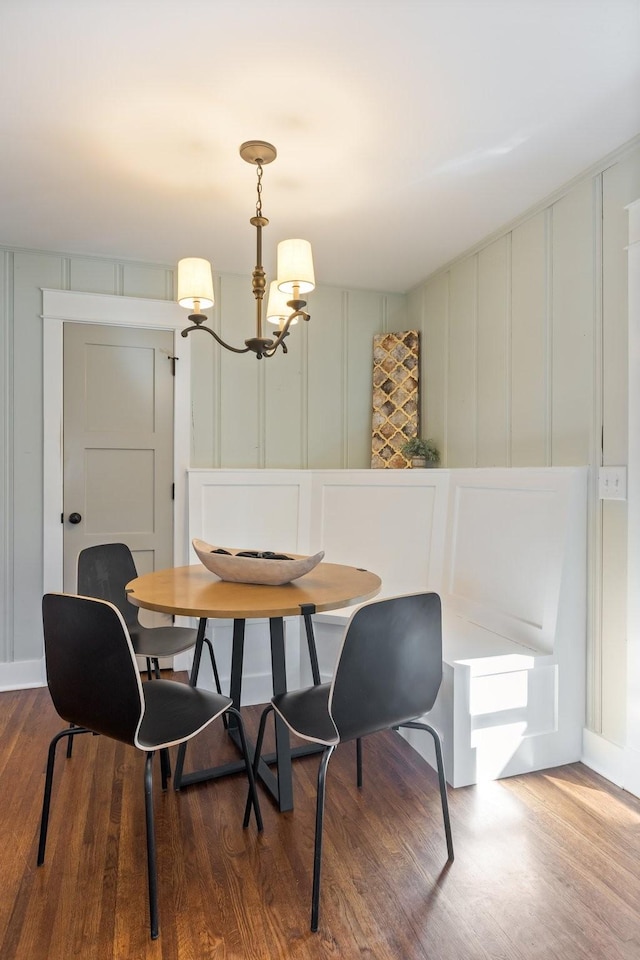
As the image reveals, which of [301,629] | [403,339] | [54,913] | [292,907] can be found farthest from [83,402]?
[292,907]

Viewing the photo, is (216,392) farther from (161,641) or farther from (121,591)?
(161,641)

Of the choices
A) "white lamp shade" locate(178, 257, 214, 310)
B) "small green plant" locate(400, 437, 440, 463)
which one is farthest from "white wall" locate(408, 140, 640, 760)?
"white lamp shade" locate(178, 257, 214, 310)

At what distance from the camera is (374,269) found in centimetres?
354

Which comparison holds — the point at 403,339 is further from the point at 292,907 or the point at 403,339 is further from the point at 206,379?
the point at 292,907

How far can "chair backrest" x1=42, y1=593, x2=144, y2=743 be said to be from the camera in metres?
1.48

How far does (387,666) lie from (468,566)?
1472 millimetres

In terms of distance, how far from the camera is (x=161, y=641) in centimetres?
252

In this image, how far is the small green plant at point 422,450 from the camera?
359 cm

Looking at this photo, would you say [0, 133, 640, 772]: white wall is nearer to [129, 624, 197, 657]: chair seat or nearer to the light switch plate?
the light switch plate

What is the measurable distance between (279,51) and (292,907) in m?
2.50

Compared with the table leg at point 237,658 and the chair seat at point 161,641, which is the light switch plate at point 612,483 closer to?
the table leg at point 237,658

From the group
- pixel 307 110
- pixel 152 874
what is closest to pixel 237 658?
pixel 152 874

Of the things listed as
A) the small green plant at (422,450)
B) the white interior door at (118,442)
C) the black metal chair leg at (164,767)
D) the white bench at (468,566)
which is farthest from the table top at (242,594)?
the small green plant at (422,450)

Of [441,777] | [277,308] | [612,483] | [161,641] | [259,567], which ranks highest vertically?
[277,308]
